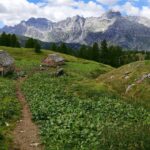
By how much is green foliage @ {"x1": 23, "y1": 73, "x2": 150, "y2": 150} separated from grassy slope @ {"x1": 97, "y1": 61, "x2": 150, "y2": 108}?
375cm

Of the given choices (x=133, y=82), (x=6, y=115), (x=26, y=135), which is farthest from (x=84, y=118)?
(x=133, y=82)

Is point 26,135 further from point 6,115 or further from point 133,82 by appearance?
point 133,82

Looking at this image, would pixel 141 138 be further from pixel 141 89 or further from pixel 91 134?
pixel 141 89

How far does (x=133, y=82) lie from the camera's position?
4672 cm

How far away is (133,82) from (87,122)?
70.3 ft

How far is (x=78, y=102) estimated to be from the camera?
36844mm

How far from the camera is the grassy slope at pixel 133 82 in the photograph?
135 ft

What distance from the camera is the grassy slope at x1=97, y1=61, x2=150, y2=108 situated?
41.1 meters

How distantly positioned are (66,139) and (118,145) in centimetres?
611

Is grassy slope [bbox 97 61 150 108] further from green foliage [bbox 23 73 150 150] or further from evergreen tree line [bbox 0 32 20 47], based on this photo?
evergreen tree line [bbox 0 32 20 47]

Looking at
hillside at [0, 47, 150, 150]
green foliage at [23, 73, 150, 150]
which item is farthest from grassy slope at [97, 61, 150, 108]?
green foliage at [23, 73, 150, 150]

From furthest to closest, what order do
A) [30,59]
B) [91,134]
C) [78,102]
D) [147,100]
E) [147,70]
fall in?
[30,59] → [147,70] → [147,100] → [78,102] → [91,134]

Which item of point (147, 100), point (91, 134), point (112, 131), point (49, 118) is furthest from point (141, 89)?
point (112, 131)

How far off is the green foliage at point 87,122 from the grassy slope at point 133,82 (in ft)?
12.3
